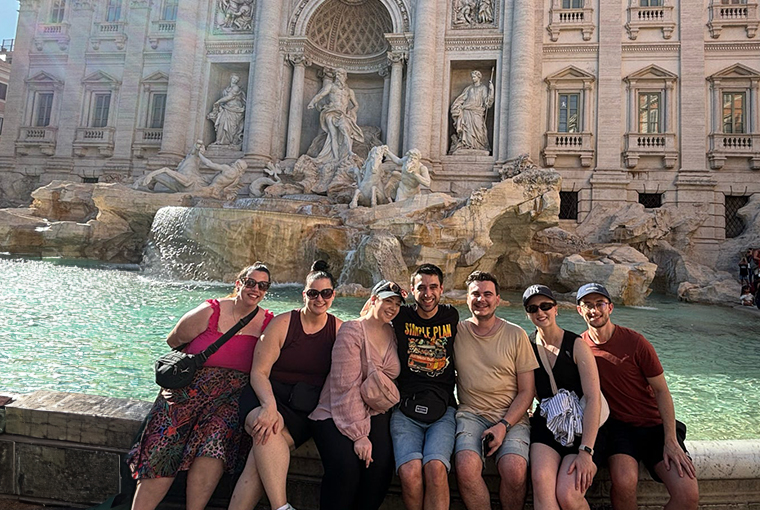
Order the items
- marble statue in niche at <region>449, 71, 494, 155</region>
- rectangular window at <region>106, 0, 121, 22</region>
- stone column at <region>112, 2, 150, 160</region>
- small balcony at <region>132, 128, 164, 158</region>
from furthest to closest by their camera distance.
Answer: rectangular window at <region>106, 0, 121, 22</region> < stone column at <region>112, 2, 150, 160</region> < small balcony at <region>132, 128, 164, 158</region> < marble statue in niche at <region>449, 71, 494, 155</region>

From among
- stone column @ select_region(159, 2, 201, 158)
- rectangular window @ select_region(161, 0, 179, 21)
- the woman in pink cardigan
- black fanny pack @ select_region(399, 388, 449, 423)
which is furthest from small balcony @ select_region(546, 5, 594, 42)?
black fanny pack @ select_region(399, 388, 449, 423)

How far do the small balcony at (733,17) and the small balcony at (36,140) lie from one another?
2596cm

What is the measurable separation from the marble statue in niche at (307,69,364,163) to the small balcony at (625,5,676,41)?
34.3 ft

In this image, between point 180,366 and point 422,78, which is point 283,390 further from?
point 422,78

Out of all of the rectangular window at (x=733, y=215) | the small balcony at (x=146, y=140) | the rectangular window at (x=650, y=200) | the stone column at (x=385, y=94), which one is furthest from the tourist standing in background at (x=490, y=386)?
the small balcony at (x=146, y=140)

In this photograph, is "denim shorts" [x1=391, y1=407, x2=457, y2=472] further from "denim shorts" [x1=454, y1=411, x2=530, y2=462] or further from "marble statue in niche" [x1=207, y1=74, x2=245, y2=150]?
"marble statue in niche" [x1=207, y1=74, x2=245, y2=150]

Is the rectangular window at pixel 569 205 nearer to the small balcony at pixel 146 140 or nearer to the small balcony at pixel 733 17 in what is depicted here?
the small balcony at pixel 733 17

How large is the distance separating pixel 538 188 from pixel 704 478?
818 cm

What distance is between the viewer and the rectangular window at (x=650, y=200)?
15555mm

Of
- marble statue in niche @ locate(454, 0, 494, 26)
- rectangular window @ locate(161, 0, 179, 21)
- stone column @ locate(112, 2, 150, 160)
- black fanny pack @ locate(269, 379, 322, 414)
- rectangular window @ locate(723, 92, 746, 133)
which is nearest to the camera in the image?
black fanny pack @ locate(269, 379, 322, 414)

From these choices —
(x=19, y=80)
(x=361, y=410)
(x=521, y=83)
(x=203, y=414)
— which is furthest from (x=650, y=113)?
(x=19, y=80)

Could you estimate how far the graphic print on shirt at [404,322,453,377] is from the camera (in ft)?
7.21

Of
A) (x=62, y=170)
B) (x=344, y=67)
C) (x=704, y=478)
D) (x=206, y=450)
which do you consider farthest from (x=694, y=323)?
(x=62, y=170)

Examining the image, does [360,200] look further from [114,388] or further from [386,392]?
[386,392]
